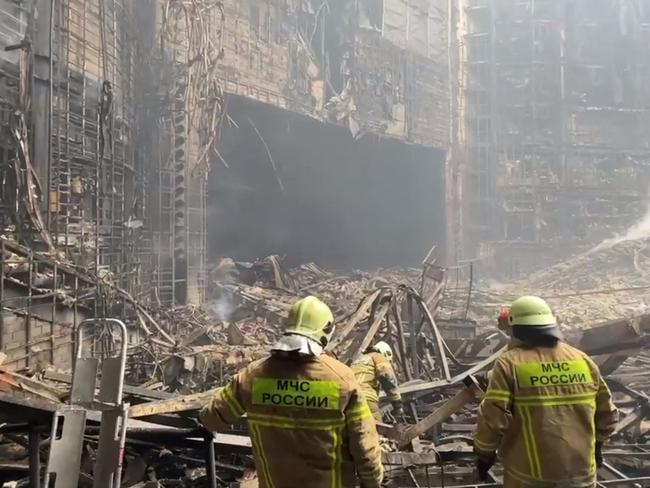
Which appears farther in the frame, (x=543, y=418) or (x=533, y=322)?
(x=533, y=322)

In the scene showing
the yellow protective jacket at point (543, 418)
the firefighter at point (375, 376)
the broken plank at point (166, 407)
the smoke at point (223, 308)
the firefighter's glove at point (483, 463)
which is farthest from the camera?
the smoke at point (223, 308)

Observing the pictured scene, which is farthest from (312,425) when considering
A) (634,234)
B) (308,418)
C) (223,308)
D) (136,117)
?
(634,234)

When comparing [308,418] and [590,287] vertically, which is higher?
[590,287]

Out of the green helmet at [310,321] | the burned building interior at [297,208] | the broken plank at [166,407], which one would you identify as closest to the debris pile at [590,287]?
the burned building interior at [297,208]

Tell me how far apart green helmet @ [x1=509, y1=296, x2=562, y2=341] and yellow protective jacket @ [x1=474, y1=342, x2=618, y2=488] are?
0.34 feet

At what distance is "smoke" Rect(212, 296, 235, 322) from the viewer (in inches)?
604

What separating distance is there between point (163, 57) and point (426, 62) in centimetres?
1553

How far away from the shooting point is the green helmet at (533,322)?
3158 mm

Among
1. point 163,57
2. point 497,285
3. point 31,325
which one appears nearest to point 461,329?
point 31,325

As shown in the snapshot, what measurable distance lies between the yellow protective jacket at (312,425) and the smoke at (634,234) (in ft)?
100

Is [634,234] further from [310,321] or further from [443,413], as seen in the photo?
[310,321]

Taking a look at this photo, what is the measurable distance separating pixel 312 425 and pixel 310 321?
1.57 ft

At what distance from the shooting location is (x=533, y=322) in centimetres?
316

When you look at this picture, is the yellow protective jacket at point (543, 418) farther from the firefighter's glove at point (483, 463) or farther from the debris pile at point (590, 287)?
the debris pile at point (590, 287)
